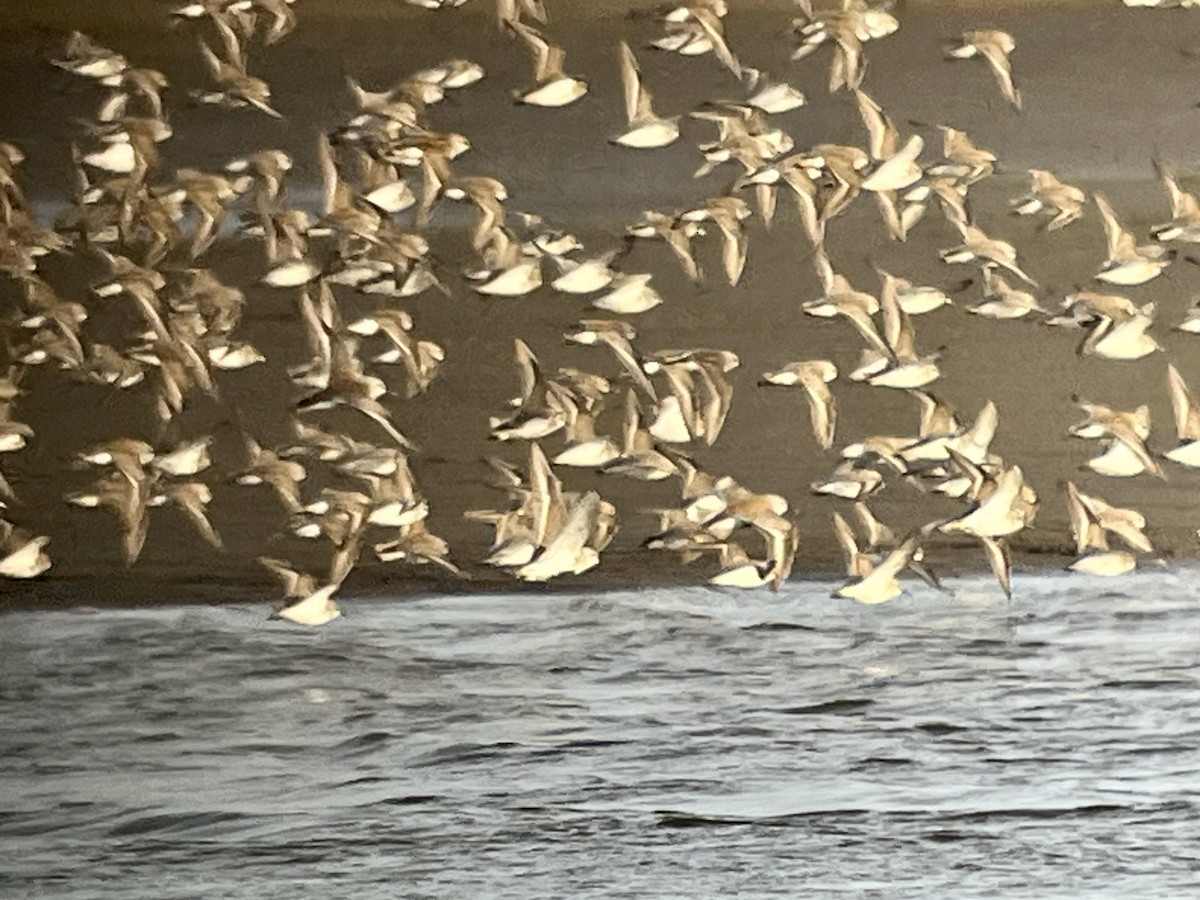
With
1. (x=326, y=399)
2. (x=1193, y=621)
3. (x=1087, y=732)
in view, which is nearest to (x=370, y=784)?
(x=326, y=399)

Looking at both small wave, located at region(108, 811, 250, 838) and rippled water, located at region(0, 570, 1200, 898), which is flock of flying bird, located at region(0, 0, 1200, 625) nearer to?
rippled water, located at region(0, 570, 1200, 898)

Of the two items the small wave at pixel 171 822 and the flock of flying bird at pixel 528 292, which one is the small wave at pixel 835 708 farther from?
the small wave at pixel 171 822

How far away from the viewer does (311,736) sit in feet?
4.22

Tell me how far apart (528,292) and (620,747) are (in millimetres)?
455

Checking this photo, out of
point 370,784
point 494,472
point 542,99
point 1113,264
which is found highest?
point 542,99

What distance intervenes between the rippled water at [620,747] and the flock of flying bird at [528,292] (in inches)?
2.3

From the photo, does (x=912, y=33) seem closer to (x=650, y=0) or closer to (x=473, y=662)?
(x=650, y=0)

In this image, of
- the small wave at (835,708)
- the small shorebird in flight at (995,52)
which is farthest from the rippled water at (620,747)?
the small shorebird in flight at (995,52)

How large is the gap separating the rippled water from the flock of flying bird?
0.06 meters

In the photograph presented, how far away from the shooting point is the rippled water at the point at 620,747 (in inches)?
49.4

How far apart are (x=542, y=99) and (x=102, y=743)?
0.77 meters

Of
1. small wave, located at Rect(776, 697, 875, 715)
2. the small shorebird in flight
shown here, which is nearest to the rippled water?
small wave, located at Rect(776, 697, 875, 715)

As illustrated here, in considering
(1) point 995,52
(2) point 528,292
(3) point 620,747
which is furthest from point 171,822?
(1) point 995,52

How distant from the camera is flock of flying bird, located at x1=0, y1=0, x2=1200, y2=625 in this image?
128 cm
